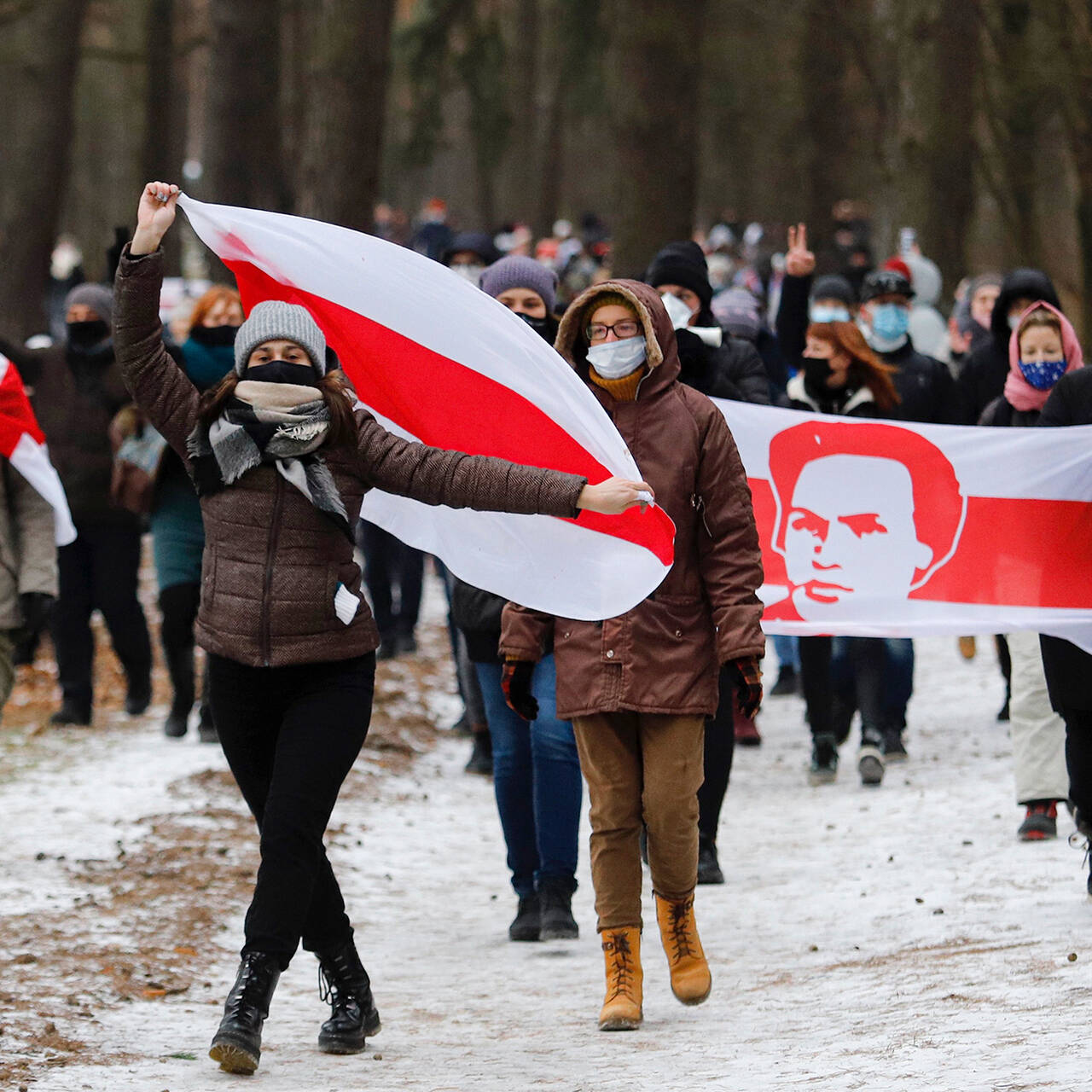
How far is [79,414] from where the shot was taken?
37.7 feet

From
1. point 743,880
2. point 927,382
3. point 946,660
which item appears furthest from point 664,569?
point 946,660

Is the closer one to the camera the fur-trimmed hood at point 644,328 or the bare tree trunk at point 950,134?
the fur-trimmed hood at point 644,328

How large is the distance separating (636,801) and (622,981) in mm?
527

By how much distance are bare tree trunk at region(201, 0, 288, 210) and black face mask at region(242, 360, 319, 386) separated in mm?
13078

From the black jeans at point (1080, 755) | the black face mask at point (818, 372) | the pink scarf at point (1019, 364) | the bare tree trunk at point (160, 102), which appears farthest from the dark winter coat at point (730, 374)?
the bare tree trunk at point (160, 102)

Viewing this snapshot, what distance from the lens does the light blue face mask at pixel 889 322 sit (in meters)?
11.1

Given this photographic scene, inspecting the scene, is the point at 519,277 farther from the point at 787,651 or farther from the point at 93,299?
the point at 787,651

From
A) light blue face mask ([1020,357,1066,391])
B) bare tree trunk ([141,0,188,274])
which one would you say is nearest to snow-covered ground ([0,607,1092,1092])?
light blue face mask ([1020,357,1066,391])

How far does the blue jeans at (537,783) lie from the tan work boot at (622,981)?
3.12 ft

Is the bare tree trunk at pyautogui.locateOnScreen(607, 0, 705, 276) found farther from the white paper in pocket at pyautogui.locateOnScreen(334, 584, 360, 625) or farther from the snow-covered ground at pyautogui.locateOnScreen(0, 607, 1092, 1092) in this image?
the white paper in pocket at pyautogui.locateOnScreen(334, 584, 360, 625)

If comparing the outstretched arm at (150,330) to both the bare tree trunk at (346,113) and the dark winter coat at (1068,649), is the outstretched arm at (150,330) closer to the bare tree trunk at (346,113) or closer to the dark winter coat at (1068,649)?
the dark winter coat at (1068,649)

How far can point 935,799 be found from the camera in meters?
9.79

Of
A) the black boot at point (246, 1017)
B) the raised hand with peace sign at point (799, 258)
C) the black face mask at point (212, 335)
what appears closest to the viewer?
the black boot at point (246, 1017)

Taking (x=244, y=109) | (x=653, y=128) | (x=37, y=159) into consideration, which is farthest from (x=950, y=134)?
(x=37, y=159)
